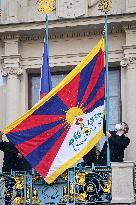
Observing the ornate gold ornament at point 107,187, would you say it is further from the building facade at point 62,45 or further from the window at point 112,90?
the window at point 112,90

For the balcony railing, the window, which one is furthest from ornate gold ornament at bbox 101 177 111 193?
Answer: the window

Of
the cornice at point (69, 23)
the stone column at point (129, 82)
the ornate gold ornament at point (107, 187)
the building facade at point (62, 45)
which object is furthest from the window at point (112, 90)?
the ornate gold ornament at point (107, 187)

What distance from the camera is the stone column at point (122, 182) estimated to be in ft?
42.2

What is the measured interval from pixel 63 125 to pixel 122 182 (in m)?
1.63

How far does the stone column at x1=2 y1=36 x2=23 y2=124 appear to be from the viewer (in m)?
16.3

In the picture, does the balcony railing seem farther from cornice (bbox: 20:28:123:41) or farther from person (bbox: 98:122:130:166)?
cornice (bbox: 20:28:123:41)

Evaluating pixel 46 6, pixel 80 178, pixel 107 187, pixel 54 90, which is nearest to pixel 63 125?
pixel 54 90

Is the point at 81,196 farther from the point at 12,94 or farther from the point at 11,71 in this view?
the point at 11,71

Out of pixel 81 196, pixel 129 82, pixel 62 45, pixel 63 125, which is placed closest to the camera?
pixel 81 196

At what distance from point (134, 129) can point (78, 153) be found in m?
2.57

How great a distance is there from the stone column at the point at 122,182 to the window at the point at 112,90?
10.8ft

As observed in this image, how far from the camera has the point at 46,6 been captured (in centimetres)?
1669

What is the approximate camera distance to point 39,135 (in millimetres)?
13609

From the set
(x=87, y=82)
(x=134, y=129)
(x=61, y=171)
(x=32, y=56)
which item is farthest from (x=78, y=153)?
(x=32, y=56)
